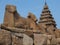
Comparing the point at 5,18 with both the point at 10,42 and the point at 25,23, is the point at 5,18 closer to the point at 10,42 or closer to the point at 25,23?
the point at 25,23

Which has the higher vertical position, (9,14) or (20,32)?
(9,14)

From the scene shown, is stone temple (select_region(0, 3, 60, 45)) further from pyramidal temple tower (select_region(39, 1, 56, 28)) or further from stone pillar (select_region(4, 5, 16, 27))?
pyramidal temple tower (select_region(39, 1, 56, 28))

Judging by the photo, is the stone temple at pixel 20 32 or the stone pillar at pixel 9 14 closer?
the stone temple at pixel 20 32

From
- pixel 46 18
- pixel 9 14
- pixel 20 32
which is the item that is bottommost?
pixel 20 32

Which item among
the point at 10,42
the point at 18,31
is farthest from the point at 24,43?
the point at 10,42

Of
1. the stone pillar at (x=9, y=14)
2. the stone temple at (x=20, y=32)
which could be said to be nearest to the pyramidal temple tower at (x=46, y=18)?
the stone temple at (x=20, y=32)

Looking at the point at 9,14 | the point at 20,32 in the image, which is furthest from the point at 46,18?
the point at 20,32

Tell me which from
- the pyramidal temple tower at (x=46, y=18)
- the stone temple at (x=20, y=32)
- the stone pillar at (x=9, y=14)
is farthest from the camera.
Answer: the pyramidal temple tower at (x=46, y=18)

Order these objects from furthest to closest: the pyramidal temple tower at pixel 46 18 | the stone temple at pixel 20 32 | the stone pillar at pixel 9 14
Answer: the pyramidal temple tower at pixel 46 18
the stone pillar at pixel 9 14
the stone temple at pixel 20 32

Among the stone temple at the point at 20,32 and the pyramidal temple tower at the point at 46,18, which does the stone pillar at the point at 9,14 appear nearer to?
the stone temple at the point at 20,32

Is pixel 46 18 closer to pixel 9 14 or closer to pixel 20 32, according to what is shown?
pixel 9 14

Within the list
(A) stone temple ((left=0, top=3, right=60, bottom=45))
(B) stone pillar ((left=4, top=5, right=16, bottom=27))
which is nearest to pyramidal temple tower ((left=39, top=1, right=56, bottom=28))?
(A) stone temple ((left=0, top=3, right=60, bottom=45))

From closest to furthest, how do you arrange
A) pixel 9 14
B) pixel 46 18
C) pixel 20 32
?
pixel 20 32 < pixel 9 14 < pixel 46 18

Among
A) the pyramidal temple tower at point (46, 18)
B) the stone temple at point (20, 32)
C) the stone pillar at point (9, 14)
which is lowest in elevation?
the stone temple at point (20, 32)
